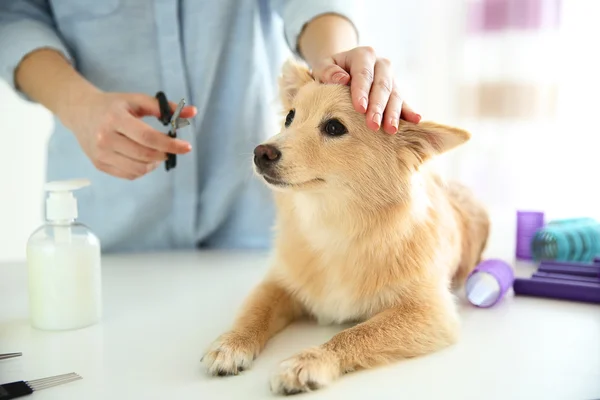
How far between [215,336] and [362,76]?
1.55ft

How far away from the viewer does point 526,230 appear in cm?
154

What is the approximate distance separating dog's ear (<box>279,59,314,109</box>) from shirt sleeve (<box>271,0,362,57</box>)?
17 centimetres

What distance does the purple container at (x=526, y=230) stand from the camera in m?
1.53

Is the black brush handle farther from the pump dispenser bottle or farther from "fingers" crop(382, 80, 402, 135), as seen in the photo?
"fingers" crop(382, 80, 402, 135)

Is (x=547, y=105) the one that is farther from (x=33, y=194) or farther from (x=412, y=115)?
(x=33, y=194)

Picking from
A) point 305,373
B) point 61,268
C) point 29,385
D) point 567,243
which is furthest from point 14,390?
point 567,243

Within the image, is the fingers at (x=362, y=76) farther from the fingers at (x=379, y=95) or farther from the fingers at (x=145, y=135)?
the fingers at (x=145, y=135)

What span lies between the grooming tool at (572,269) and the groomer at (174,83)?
640mm

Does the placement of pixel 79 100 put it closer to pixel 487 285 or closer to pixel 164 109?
pixel 164 109

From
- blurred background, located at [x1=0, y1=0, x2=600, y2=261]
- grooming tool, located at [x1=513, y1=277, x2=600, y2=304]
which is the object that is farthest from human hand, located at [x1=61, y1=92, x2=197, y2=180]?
blurred background, located at [x1=0, y1=0, x2=600, y2=261]

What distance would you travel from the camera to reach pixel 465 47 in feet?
6.60

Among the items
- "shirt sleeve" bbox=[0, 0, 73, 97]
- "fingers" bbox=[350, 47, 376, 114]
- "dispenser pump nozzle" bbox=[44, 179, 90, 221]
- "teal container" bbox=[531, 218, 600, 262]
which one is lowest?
"teal container" bbox=[531, 218, 600, 262]

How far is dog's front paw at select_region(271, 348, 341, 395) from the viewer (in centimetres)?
75

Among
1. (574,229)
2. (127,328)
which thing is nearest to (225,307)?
(127,328)
